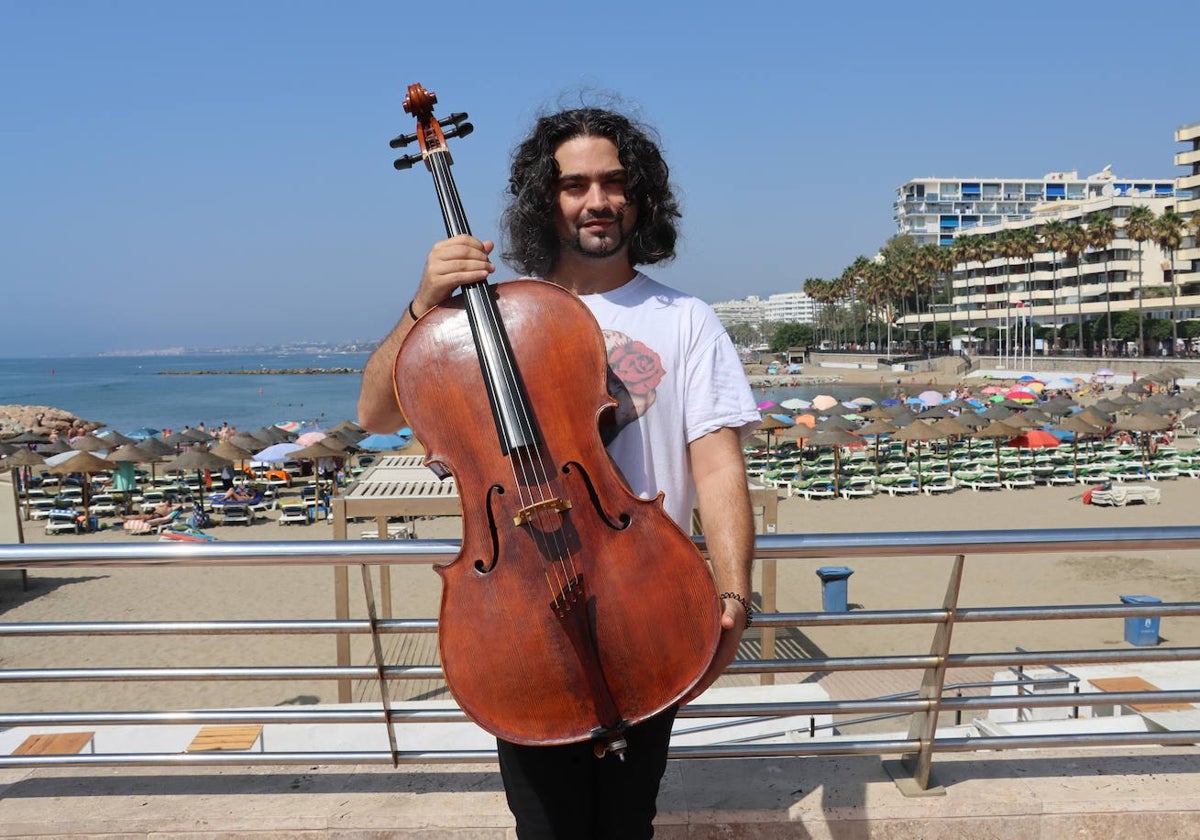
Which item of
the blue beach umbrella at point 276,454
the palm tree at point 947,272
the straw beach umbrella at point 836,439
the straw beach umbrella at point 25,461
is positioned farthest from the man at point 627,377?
the palm tree at point 947,272

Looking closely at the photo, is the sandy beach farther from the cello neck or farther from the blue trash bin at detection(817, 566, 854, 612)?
the cello neck

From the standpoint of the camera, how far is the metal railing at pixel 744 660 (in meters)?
2.12

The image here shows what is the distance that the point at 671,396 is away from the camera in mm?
1721

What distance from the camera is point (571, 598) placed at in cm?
148

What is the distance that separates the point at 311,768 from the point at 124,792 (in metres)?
0.50

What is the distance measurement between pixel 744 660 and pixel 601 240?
118 cm

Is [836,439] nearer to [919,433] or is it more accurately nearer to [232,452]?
[919,433]

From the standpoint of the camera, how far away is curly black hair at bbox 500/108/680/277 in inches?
72.4

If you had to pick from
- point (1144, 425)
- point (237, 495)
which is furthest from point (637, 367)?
point (1144, 425)

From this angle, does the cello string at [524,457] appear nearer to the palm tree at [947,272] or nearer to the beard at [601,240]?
the beard at [601,240]

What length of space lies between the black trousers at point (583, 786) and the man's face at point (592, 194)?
0.94 meters

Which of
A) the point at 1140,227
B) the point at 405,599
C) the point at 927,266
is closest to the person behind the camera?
the point at 405,599

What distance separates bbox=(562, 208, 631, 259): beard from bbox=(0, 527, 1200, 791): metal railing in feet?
2.46

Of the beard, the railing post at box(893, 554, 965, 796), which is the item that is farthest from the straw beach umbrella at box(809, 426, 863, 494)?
the beard
